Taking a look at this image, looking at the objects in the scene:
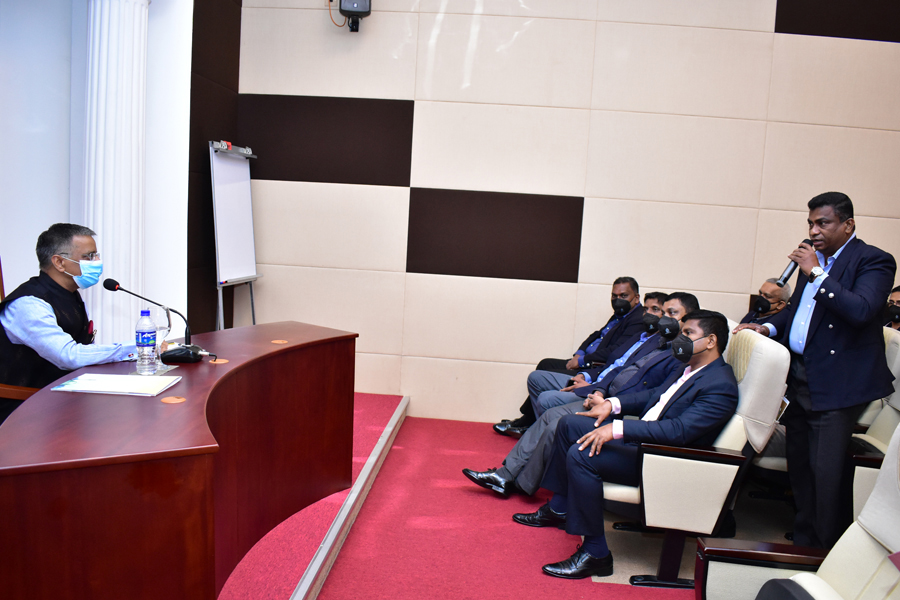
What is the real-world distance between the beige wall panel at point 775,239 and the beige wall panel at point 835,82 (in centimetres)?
67

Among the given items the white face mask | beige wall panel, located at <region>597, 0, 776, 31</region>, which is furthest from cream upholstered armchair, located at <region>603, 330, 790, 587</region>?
beige wall panel, located at <region>597, 0, 776, 31</region>

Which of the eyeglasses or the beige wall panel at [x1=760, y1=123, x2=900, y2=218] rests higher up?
the beige wall panel at [x1=760, y1=123, x2=900, y2=218]

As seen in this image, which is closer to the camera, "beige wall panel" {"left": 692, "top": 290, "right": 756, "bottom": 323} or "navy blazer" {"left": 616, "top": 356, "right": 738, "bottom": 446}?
"navy blazer" {"left": 616, "top": 356, "right": 738, "bottom": 446}

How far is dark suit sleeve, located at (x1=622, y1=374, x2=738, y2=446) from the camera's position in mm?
2533

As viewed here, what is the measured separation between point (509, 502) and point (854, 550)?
1973mm

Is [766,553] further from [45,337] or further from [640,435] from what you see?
[45,337]

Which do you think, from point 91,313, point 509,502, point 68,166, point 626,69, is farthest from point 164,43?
point 509,502

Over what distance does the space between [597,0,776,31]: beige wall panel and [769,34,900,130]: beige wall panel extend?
20 cm

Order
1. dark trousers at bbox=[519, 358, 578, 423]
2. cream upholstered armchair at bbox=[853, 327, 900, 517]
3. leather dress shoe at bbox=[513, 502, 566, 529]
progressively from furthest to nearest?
dark trousers at bbox=[519, 358, 578, 423] < leather dress shoe at bbox=[513, 502, 566, 529] < cream upholstered armchair at bbox=[853, 327, 900, 517]

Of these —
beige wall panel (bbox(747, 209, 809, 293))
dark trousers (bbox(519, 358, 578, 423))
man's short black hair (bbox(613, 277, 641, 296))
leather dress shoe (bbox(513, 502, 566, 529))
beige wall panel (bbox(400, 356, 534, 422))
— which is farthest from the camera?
beige wall panel (bbox(400, 356, 534, 422))

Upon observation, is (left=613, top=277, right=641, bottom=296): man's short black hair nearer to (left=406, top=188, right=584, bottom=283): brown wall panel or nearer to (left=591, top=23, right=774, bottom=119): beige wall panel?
(left=406, top=188, right=584, bottom=283): brown wall panel

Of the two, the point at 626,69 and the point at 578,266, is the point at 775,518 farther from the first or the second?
the point at 626,69

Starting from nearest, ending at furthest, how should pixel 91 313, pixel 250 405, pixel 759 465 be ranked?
pixel 250 405 → pixel 759 465 → pixel 91 313

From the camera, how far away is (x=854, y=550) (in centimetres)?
156
